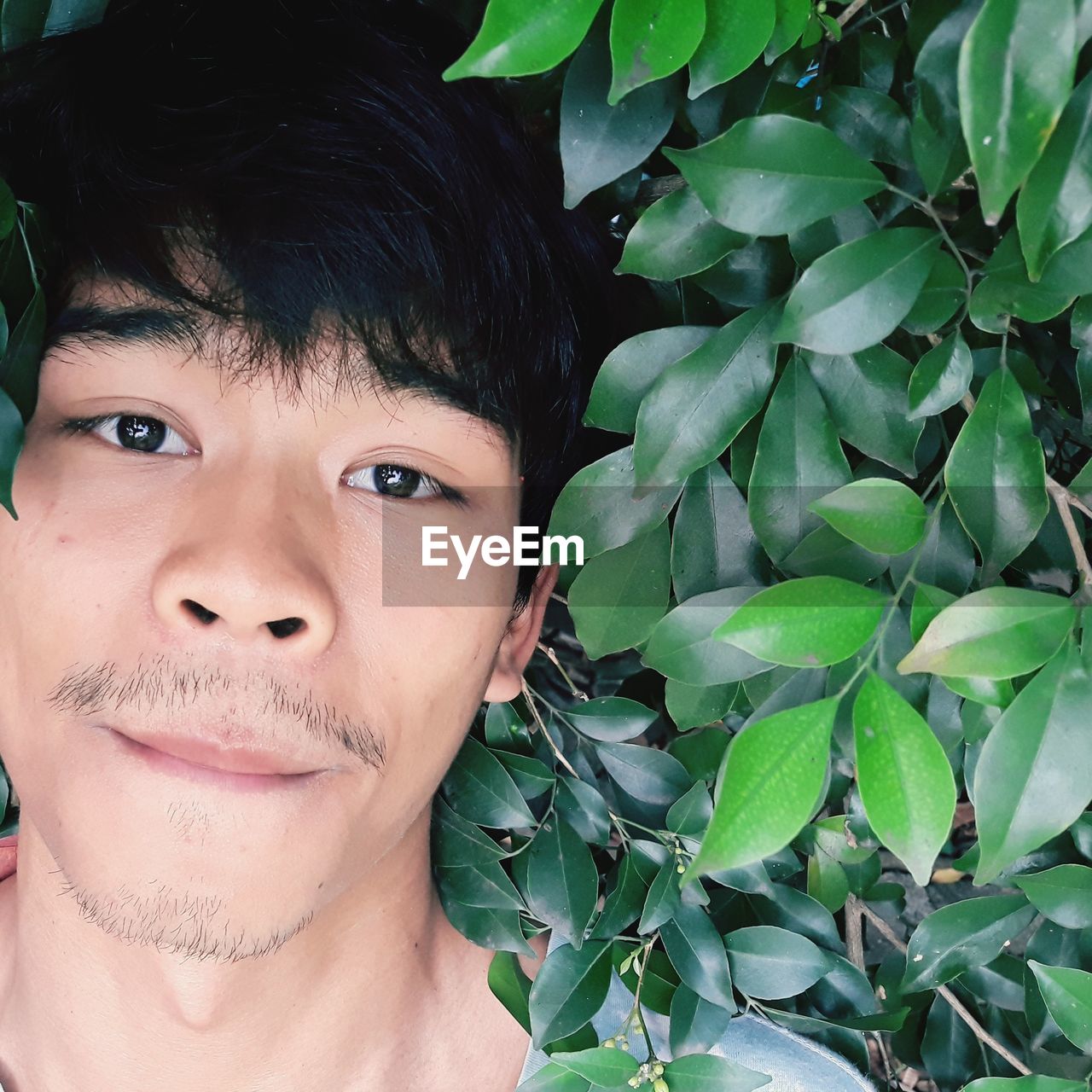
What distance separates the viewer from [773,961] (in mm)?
1105

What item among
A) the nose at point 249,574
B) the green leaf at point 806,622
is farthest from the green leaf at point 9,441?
the green leaf at point 806,622

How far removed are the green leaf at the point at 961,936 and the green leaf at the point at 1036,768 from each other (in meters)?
0.39

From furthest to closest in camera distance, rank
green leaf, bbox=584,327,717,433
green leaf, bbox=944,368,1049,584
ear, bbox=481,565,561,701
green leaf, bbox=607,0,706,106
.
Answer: ear, bbox=481,565,561,701, green leaf, bbox=584,327,717,433, green leaf, bbox=944,368,1049,584, green leaf, bbox=607,0,706,106

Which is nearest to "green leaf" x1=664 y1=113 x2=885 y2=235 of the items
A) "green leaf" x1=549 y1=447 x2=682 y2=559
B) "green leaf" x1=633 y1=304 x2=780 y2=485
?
"green leaf" x1=633 y1=304 x2=780 y2=485

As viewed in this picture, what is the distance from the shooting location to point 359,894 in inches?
46.0

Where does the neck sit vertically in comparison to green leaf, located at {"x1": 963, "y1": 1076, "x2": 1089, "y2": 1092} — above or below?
below

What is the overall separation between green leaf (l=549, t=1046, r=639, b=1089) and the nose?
478 millimetres

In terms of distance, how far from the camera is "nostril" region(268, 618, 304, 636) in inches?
35.0

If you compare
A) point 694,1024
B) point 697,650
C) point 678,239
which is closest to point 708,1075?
point 694,1024

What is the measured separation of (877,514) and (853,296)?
6.0 inches

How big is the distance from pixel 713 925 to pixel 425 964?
14.8 inches

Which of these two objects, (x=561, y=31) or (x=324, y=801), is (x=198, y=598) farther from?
(x=561, y=31)

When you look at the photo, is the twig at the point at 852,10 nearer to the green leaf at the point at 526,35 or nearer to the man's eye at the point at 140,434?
the green leaf at the point at 526,35

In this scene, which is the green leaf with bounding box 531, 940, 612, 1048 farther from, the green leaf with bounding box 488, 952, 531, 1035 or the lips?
the lips
